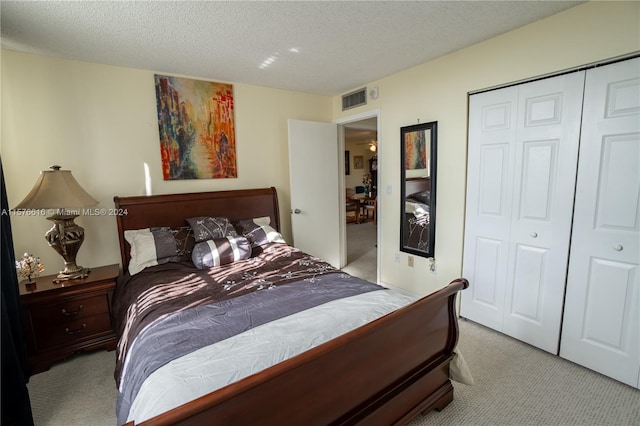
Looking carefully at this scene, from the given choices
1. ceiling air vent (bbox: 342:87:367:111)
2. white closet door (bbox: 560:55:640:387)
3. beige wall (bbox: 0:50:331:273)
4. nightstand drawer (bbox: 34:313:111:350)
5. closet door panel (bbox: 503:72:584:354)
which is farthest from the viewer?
ceiling air vent (bbox: 342:87:367:111)

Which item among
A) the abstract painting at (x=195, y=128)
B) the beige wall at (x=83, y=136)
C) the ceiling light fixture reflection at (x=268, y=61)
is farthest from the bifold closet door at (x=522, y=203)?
the beige wall at (x=83, y=136)

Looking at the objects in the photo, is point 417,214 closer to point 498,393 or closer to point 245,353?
point 498,393

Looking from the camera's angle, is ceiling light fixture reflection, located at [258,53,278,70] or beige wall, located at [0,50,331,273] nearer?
beige wall, located at [0,50,331,273]

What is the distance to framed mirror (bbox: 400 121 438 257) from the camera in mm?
2938

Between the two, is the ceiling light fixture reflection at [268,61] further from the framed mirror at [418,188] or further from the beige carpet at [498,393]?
the beige carpet at [498,393]

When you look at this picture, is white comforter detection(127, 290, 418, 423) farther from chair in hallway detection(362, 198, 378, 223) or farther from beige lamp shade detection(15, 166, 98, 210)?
chair in hallway detection(362, 198, 378, 223)

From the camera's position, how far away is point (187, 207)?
2.97 metres

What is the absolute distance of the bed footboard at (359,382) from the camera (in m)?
Result: 0.96

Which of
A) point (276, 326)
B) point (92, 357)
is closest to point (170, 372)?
point (276, 326)

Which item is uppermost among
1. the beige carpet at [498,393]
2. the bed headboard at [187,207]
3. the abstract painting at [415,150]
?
the abstract painting at [415,150]

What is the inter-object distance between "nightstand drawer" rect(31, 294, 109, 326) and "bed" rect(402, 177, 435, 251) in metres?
2.87

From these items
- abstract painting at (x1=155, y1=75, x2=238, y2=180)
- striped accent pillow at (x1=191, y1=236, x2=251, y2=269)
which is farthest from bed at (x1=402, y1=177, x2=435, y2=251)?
abstract painting at (x1=155, y1=75, x2=238, y2=180)

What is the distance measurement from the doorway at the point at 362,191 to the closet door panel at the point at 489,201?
123 cm

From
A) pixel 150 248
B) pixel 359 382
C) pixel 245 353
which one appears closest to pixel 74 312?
pixel 150 248
